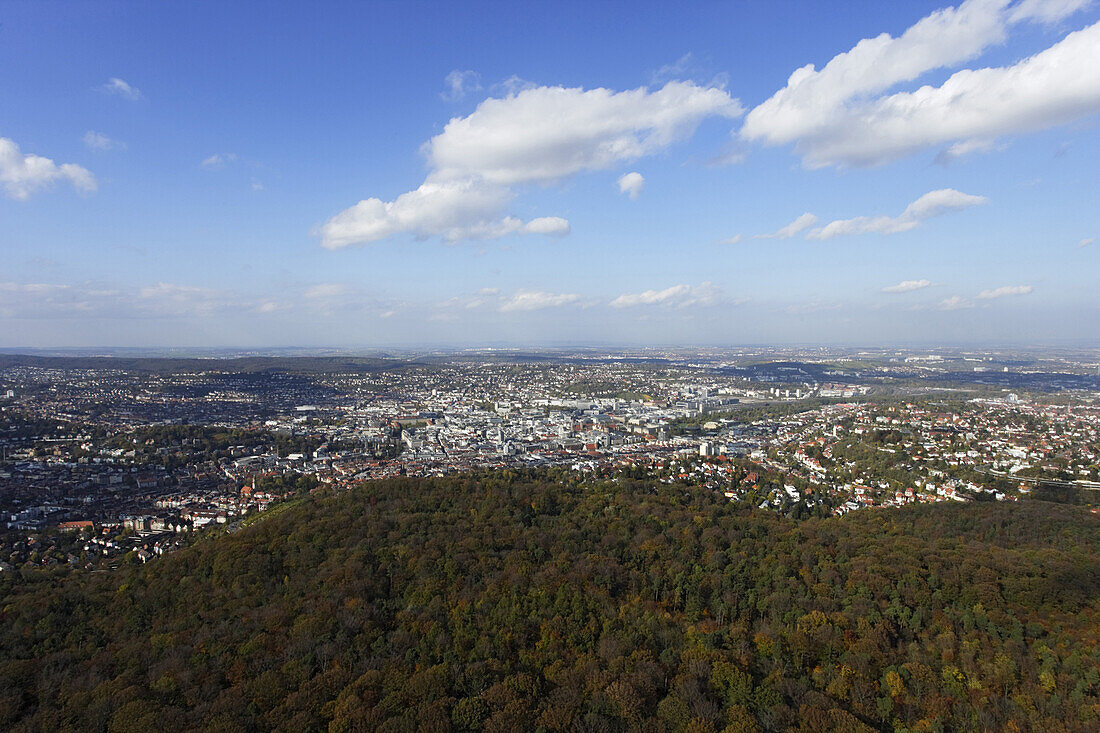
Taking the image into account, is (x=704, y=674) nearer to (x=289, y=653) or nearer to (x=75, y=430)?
(x=289, y=653)

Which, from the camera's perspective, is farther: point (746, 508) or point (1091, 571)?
point (746, 508)

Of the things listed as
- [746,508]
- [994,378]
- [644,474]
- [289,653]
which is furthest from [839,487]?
[994,378]

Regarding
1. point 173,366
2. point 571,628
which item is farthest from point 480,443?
point 173,366

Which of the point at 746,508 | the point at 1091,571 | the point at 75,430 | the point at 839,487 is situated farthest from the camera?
the point at 75,430

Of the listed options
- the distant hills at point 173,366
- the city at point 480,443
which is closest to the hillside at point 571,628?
the city at point 480,443

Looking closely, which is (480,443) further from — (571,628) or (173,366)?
(173,366)

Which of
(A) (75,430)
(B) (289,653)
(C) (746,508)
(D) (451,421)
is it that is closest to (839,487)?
(C) (746,508)

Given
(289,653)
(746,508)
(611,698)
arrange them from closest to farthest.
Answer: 1. (611,698)
2. (289,653)
3. (746,508)

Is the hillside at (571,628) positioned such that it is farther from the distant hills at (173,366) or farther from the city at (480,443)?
the distant hills at (173,366)
